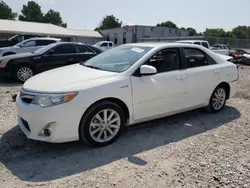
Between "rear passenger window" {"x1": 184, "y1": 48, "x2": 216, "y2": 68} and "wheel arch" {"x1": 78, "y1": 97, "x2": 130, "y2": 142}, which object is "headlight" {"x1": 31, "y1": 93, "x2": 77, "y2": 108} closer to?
"wheel arch" {"x1": 78, "y1": 97, "x2": 130, "y2": 142}

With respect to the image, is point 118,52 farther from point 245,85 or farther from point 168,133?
point 245,85

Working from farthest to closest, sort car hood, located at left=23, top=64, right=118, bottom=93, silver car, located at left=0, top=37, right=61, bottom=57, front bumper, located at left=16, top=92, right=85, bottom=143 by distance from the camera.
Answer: silver car, located at left=0, top=37, right=61, bottom=57 → car hood, located at left=23, top=64, right=118, bottom=93 → front bumper, located at left=16, top=92, right=85, bottom=143

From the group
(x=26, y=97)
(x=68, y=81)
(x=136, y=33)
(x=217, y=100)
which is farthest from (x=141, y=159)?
(x=136, y=33)

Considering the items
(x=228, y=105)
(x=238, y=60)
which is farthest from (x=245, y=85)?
(x=238, y=60)

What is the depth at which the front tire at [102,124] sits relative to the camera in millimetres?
3232

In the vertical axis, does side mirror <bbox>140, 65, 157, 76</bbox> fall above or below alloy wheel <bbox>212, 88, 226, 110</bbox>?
above

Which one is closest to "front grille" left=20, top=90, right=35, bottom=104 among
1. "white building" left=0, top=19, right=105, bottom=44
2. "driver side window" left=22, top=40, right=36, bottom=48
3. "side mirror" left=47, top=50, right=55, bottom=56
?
"side mirror" left=47, top=50, right=55, bottom=56

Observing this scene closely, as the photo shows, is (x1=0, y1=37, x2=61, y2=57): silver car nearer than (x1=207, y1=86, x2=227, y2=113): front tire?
No

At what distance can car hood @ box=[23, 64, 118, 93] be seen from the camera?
10.3ft

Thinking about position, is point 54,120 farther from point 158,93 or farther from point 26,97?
point 158,93

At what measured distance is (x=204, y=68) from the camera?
462 centimetres

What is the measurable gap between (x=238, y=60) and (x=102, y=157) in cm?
1556

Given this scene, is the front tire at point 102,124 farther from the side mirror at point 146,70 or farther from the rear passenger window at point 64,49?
the rear passenger window at point 64,49

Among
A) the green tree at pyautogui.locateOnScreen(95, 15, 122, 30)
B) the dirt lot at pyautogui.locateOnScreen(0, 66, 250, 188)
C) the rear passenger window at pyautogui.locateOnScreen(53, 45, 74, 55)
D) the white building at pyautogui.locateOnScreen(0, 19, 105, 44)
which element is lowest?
the dirt lot at pyautogui.locateOnScreen(0, 66, 250, 188)
